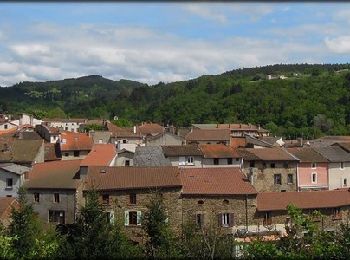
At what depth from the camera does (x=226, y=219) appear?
28719 millimetres

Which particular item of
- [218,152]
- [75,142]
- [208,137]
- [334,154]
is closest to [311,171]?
[334,154]

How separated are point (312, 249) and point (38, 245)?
11.2 m

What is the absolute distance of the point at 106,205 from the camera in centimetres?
2812

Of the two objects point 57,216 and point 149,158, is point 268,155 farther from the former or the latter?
point 57,216

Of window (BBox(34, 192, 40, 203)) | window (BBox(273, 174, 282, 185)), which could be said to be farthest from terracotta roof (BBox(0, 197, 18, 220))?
window (BBox(273, 174, 282, 185))

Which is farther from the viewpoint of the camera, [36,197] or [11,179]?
[11,179]

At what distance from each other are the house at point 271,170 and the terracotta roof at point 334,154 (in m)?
3.74

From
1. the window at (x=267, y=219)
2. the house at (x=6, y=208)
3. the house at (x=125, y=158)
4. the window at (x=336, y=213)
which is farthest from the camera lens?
the house at (x=125, y=158)

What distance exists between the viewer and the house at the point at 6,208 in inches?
1055

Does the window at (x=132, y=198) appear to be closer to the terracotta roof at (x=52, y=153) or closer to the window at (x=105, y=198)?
the window at (x=105, y=198)

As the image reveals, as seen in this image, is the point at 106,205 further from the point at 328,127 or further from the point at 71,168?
the point at 328,127

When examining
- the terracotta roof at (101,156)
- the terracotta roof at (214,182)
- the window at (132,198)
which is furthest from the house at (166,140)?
the window at (132,198)

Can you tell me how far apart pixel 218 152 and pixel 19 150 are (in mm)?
15116

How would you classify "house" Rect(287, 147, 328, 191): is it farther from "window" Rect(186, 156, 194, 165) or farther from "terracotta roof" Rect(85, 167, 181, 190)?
"terracotta roof" Rect(85, 167, 181, 190)
